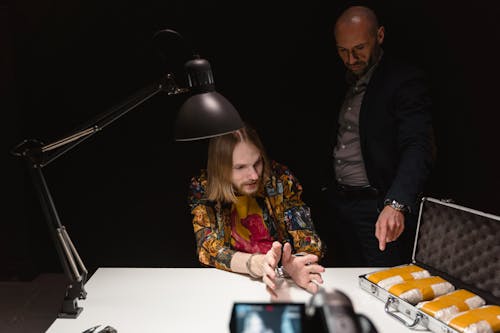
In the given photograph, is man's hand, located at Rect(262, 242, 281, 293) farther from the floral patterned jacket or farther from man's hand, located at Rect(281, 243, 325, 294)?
the floral patterned jacket

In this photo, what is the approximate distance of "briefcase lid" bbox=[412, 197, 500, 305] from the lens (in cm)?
160

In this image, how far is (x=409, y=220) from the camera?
7.77 feet

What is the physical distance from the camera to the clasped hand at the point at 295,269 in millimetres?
1640

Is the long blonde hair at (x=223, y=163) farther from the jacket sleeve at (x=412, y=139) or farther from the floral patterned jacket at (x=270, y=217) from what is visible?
the jacket sleeve at (x=412, y=139)

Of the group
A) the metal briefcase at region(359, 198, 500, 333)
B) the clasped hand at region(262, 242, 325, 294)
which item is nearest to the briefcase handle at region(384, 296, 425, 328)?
the metal briefcase at region(359, 198, 500, 333)

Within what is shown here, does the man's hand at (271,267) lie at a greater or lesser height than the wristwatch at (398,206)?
lesser

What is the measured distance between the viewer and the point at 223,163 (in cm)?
212

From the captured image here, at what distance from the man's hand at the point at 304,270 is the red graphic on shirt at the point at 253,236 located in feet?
1.70

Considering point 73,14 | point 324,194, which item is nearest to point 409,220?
point 324,194

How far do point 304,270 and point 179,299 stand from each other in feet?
1.62

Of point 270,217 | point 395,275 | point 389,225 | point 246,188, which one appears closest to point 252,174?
point 246,188

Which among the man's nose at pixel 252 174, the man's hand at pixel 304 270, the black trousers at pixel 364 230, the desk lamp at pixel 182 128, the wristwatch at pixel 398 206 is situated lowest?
the black trousers at pixel 364 230

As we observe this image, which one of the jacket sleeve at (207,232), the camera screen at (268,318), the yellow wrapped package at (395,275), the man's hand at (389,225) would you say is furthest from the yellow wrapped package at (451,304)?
the jacket sleeve at (207,232)

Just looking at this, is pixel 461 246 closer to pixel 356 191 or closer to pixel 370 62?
pixel 356 191
